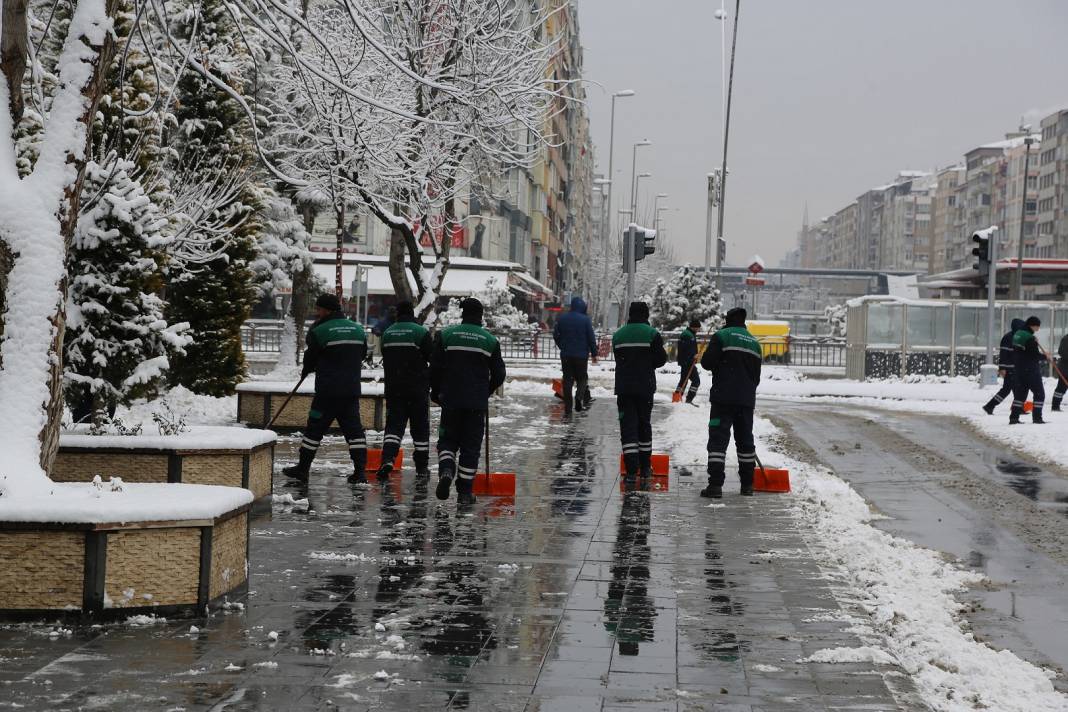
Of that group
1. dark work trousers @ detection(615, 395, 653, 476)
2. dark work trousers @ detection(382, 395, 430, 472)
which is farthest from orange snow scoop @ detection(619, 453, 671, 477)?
dark work trousers @ detection(382, 395, 430, 472)

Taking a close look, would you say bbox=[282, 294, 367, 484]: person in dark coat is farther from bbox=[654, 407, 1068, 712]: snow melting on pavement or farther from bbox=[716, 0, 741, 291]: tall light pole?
bbox=[716, 0, 741, 291]: tall light pole

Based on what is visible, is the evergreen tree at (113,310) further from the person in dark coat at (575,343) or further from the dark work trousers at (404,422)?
the person in dark coat at (575,343)

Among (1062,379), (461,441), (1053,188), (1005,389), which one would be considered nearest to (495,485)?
(461,441)

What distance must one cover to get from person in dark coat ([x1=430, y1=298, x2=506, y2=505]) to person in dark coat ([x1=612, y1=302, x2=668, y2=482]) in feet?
6.43

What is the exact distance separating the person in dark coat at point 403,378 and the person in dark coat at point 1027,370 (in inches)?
465

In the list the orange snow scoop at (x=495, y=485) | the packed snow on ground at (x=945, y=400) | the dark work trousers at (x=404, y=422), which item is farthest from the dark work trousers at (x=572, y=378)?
the orange snow scoop at (x=495, y=485)

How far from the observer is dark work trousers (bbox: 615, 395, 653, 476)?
523 inches

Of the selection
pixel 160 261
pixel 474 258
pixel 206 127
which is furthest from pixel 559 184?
pixel 160 261

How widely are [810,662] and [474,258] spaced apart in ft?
176

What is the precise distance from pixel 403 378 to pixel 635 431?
2297mm

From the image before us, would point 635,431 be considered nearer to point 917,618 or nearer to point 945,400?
point 917,618

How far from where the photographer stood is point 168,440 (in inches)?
402

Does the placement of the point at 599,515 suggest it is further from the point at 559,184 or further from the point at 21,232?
the point at 559,184

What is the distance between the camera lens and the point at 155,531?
21.9ft
